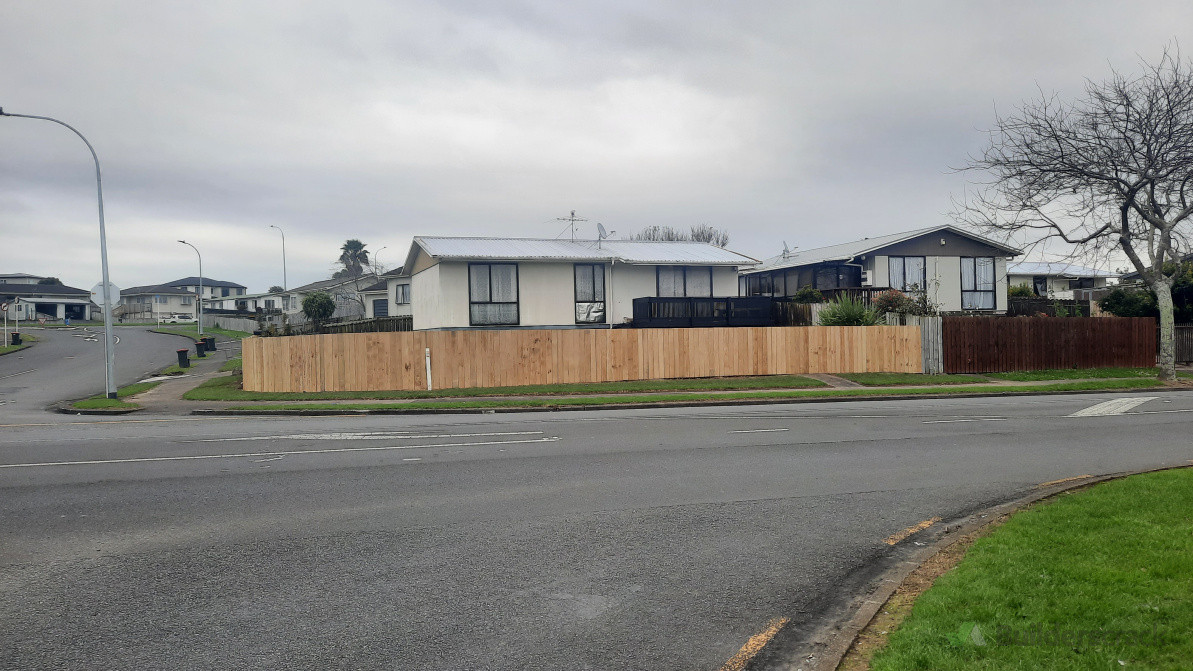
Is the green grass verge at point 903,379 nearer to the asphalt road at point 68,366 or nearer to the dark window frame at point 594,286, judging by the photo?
the dark window frame at point 594,286

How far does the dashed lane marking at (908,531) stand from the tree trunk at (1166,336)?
922 inches

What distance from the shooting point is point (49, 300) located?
92.6m

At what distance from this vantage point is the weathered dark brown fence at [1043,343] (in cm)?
2814

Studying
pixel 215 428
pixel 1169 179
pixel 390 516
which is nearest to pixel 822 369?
pixel 1169 179

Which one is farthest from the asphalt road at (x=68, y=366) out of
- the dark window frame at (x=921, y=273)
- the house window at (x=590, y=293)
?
the dark window frame at (x=921, y=273)

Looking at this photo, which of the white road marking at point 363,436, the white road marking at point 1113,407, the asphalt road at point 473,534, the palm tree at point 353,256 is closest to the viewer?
the asphalt road at point 473,534

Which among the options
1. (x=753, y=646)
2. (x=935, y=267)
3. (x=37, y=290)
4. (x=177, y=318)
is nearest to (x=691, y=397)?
(x=753, y=646)

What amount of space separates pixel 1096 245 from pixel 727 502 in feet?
81.6

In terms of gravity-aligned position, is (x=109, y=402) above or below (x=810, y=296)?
below

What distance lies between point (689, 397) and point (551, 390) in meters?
4.37

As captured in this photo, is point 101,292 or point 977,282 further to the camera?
point 977,282

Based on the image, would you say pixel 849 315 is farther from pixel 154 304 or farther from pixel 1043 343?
pixel 154 304

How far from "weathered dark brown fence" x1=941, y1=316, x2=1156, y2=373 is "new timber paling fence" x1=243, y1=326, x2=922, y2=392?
1636 mm

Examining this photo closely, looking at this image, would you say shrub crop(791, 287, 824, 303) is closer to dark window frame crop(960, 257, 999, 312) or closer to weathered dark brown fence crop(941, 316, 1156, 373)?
weathered dark brown fence crop(941, 316, 1156, 373)
